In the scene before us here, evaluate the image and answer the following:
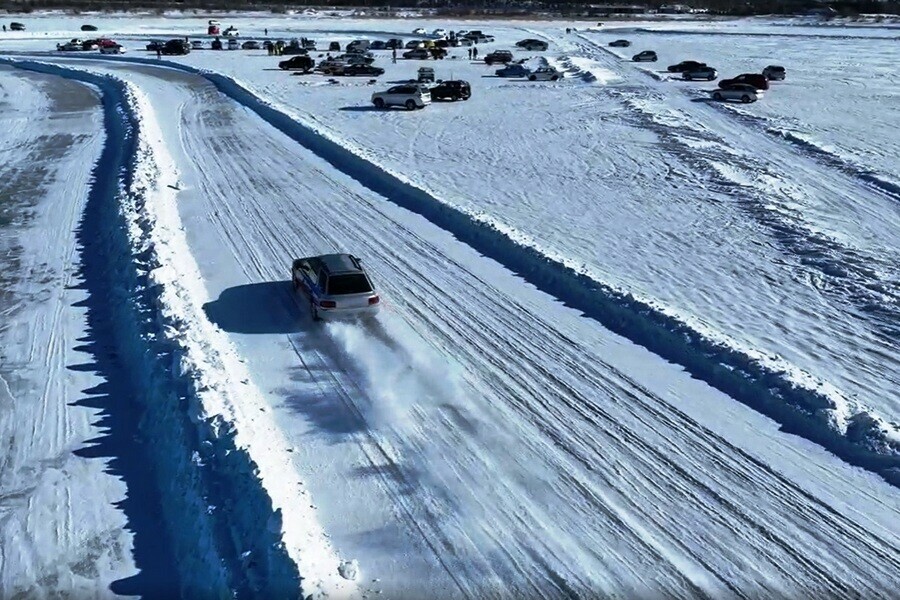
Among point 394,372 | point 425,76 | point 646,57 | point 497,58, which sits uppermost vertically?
point 497,58

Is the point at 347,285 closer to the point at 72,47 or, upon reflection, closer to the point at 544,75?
the point at 544,75

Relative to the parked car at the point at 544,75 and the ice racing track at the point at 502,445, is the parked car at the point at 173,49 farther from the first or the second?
the ice racing track at the point at 502,445

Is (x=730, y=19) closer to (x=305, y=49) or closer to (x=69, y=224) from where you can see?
(x=305, y=49)

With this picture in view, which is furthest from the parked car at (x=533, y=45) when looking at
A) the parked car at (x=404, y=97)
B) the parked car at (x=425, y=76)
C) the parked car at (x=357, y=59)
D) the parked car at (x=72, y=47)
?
Answer: the parked car at (x=72, y=47)

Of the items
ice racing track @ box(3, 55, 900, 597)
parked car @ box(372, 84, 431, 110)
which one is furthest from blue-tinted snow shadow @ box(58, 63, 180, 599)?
parked car @ box(372, 84, 431, 110)

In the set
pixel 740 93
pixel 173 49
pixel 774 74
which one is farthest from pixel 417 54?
pixel 740 93

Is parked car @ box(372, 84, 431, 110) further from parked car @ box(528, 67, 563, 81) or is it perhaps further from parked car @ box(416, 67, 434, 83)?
parked car @ box(528, 67, 563, 81)

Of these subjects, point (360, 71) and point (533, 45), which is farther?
point (533, 45)

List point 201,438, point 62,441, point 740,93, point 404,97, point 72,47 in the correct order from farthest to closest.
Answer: point 72,47 → point 740,93 → point 404,97 → point 62,441 → point 201,438
